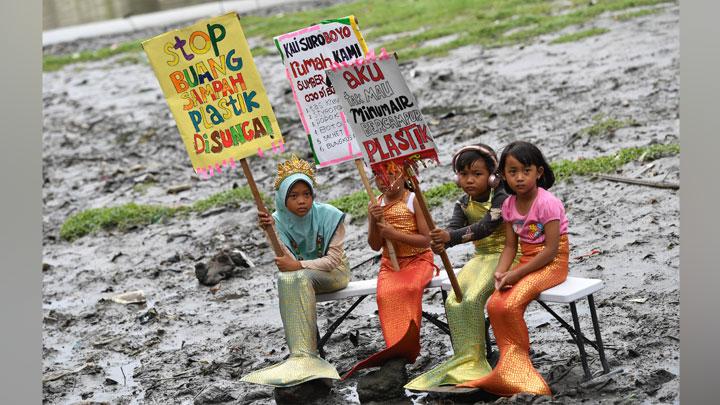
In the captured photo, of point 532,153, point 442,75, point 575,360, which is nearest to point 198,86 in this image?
point 532,153

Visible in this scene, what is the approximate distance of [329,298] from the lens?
7.03m

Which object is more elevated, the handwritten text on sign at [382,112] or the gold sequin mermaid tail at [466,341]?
the handwritten text on sign at [382,112]

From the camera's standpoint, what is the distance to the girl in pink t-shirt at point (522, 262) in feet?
20.3

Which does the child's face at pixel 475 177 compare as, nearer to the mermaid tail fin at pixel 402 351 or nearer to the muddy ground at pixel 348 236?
the mermaid tail fin at pixel 402 351

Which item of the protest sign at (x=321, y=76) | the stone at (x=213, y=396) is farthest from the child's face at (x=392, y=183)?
the stone at (x=213, y=396)

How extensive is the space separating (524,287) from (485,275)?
0.34 m

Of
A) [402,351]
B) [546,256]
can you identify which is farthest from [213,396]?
[546,256]

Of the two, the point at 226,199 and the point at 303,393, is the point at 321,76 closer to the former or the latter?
the point at 303,393

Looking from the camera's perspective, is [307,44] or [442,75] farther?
[442,75]

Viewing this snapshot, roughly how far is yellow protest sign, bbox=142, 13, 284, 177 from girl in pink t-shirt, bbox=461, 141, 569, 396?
4.51ft

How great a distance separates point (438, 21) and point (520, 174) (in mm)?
10314

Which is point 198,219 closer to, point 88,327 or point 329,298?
point 88,327

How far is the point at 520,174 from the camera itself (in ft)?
20.6

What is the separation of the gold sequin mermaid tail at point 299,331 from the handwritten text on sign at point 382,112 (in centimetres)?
82
